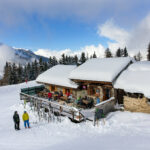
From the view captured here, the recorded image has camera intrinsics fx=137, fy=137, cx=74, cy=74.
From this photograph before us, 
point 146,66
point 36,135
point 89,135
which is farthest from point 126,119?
point 36,135

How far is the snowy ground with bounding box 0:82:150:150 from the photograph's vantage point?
24.9 feet

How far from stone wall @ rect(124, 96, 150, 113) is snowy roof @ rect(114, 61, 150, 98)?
2.78ft

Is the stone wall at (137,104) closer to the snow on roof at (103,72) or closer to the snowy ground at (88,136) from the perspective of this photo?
the snowy ground at (88,136)

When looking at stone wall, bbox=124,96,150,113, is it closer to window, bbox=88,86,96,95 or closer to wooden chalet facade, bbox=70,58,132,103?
wooden chalet facade, bbox=70,58,132,103

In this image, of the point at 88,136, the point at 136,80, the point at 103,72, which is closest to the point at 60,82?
the point at 103,72

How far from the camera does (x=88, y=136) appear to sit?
9.16m

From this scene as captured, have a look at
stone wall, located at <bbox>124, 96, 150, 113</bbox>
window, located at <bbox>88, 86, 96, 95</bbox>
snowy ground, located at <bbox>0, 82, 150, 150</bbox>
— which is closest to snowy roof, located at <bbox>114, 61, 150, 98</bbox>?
stone wall, located at <bbox>124, 96, 150, 113</bbox>

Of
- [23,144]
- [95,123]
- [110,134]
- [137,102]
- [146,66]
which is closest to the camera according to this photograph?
[23,144]

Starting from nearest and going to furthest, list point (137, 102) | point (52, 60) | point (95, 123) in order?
1. point (95, 123)
2. point (137, 102)
3. point (52, 60)

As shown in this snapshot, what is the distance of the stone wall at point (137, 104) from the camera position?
1173 cm

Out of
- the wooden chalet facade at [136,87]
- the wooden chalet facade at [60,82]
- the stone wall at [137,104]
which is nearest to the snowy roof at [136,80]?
the wooden chalet facade at [136,87]

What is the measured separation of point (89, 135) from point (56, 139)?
88.0 inches

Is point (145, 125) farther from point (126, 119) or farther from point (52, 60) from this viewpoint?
point (52, 60)

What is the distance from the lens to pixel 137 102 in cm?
1219
